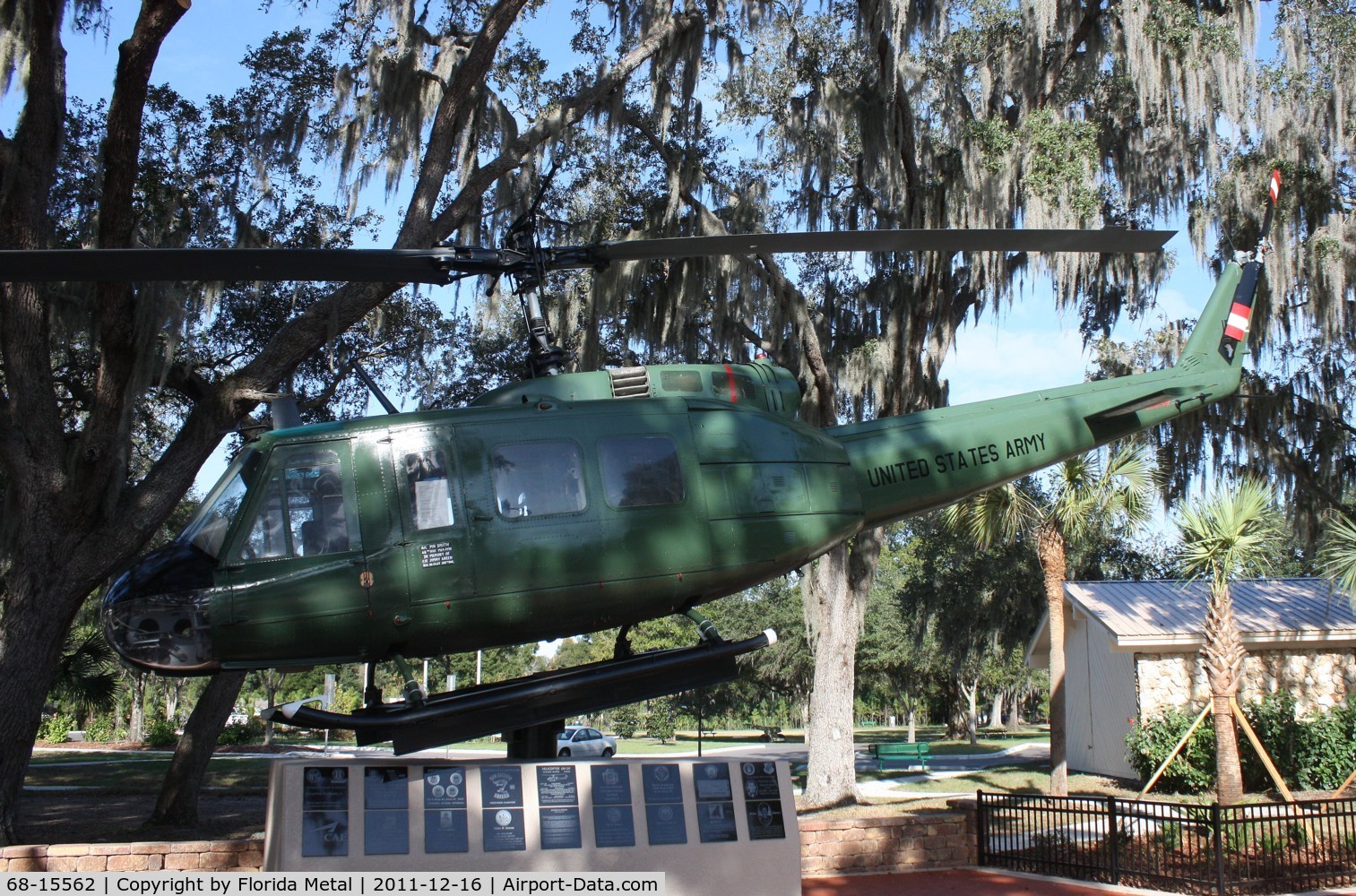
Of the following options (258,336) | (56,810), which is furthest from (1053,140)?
(56,810)

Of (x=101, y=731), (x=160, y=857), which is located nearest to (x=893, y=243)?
(x=160, y=857)

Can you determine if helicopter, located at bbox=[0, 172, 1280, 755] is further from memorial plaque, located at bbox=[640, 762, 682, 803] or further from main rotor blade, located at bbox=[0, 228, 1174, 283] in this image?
memorial plaque, located at bbox=[640, 762, 682, 803]

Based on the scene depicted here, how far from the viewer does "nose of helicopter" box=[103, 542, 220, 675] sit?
592 centimetres

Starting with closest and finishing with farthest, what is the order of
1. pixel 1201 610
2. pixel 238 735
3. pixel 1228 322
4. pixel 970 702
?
pixel 1228 322 < pixel 1201 610 < pixel 238 735 < pixel 970 702

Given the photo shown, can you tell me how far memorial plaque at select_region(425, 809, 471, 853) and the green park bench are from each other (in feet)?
59.9

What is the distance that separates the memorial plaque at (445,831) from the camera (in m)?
6.70

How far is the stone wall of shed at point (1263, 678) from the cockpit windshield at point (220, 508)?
15000 mm

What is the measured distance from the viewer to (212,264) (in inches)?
240

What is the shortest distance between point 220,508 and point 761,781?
3.93 metres

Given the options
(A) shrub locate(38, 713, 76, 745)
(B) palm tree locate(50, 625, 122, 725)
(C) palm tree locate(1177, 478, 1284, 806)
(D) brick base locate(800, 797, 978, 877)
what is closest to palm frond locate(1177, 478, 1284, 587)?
(C) palm tree locate(1177, 478, 1284, 806)

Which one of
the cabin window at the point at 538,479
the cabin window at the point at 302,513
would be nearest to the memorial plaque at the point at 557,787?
the cabin window at the point at 538,479

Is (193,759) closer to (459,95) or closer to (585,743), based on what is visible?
(459,95)

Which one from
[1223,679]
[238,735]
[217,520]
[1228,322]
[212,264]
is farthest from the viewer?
[238,735]

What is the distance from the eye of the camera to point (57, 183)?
13242mm
